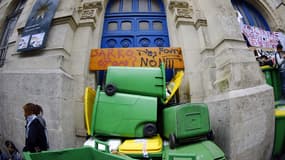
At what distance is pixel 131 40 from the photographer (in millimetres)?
5156

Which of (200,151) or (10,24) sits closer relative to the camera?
(200,151)

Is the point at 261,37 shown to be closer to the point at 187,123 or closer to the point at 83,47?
the point at 187,123

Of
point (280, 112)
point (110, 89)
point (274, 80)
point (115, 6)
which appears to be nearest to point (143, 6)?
point (115, 6)

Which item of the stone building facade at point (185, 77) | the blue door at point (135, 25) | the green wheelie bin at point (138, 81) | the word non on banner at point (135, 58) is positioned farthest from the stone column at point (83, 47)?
the green wheelie bin at point (138, 81)

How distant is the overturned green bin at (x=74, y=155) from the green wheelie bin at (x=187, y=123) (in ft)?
2.99

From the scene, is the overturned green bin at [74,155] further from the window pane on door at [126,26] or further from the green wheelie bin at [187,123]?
the window pane on door at [126,26]

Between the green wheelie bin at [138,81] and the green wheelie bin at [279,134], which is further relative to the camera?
the green wheelie bin at [279,134]

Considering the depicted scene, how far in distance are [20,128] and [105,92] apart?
2.90 meters

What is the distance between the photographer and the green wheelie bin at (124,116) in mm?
2615

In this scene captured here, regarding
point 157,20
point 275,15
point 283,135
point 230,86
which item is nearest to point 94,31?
point 157,20

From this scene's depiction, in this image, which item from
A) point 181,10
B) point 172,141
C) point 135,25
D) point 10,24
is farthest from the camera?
point 10,24

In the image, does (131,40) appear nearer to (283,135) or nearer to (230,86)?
(230,86)

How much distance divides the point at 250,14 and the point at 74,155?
8133 mm

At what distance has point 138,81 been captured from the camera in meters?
2.86
